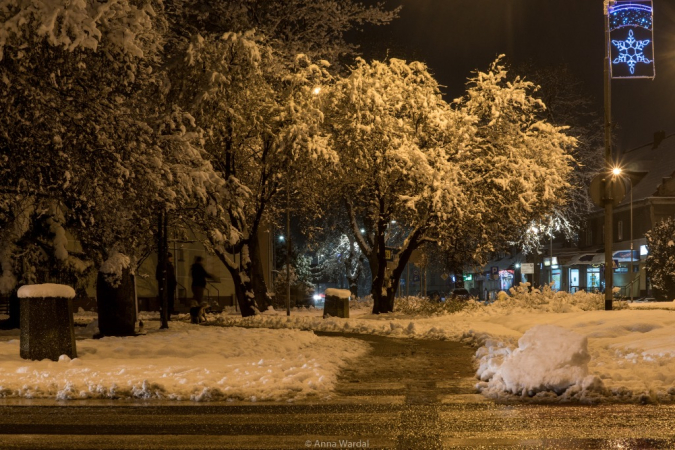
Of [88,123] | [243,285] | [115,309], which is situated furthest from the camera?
[243,285]

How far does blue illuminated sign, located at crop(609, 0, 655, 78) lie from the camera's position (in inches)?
803

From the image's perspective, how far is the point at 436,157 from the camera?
1070 inches

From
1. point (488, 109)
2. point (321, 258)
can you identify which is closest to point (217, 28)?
point (488, 109)

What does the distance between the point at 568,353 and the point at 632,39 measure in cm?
1347

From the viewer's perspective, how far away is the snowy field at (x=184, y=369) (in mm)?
9766

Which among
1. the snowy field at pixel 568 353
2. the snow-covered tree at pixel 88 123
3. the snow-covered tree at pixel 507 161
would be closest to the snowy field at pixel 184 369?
the snowy field at pixel 568 353

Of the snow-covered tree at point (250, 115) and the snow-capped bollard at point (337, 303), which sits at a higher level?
the snow-covered tree at point (250, 115)

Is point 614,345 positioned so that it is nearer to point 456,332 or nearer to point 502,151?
point 456,332

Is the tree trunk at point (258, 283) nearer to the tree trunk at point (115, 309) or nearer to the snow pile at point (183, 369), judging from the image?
the tree trunk at point (115, 309)

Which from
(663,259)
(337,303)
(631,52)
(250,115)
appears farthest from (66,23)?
(663,259)

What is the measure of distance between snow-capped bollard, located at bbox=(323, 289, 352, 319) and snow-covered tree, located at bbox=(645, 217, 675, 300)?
82.6 feet

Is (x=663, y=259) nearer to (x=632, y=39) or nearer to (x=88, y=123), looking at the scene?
(x=632, y=39)

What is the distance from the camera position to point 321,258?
6944 centimetres

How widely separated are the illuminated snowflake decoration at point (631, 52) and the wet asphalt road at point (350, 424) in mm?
13256
